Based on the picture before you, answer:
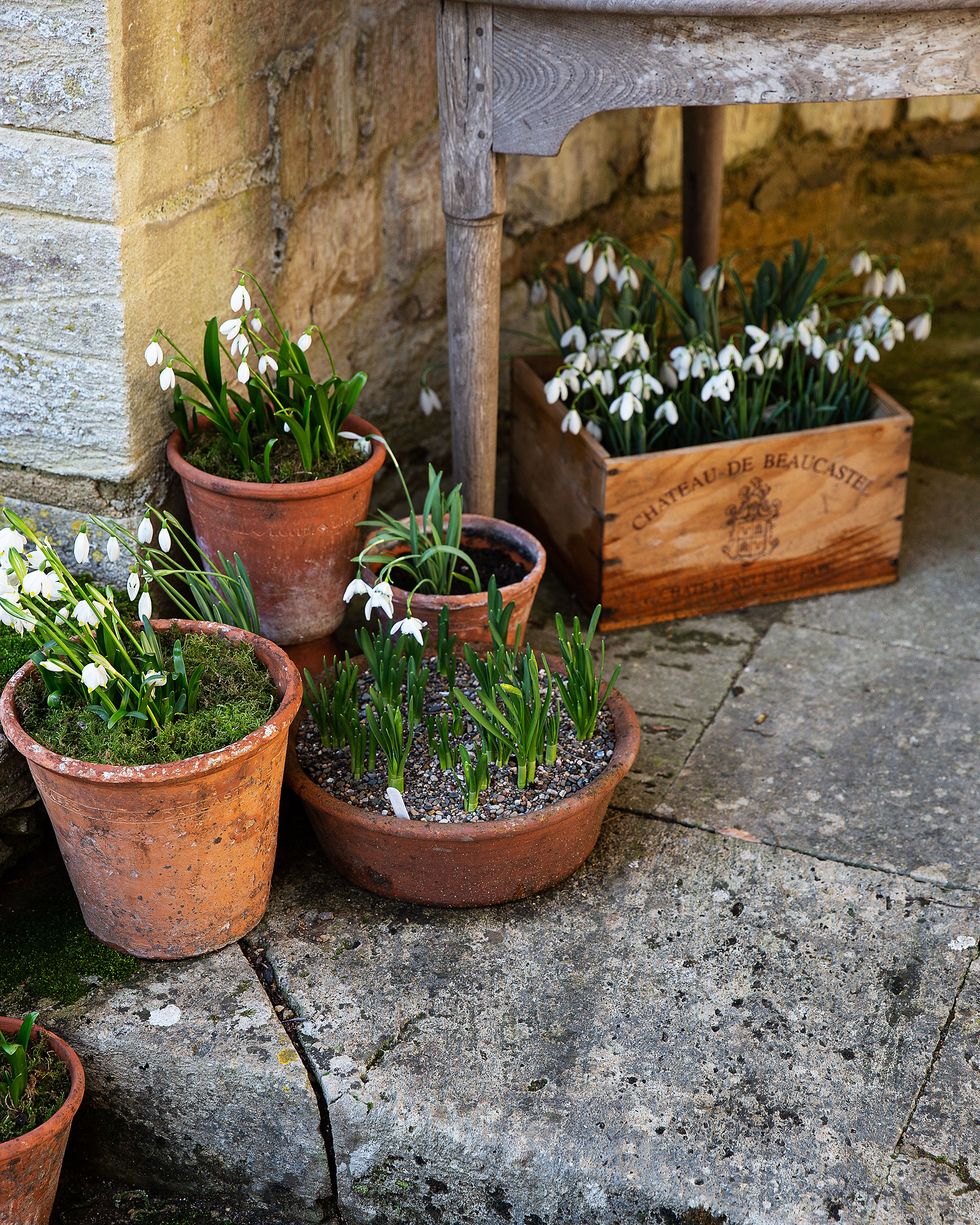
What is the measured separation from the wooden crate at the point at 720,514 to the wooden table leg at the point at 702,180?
0.58 m

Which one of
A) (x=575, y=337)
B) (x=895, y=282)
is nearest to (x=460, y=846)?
(x=575, y=337)

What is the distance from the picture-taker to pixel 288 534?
2332 mm

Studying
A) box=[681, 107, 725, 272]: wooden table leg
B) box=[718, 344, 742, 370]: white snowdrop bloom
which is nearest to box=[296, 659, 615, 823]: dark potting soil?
box=[718, 344, 742, 370]: white snowdrop bloom

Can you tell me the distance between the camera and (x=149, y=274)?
7.43 feet

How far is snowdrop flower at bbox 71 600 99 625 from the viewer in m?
1.96

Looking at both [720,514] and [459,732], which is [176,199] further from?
[720,514]

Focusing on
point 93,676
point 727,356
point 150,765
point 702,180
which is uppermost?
point 702,180

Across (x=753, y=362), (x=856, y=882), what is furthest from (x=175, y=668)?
(x=753, y=362)

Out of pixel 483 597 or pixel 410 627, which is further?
pixel 483 597

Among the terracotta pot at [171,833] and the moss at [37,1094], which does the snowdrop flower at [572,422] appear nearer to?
the terracotta pot at [171,833]

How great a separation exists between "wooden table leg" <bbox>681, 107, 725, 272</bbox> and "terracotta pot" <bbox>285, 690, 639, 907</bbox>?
59.8 inches

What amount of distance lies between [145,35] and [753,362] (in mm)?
1308

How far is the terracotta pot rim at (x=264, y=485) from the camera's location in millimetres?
2260

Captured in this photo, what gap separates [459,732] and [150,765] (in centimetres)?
51
